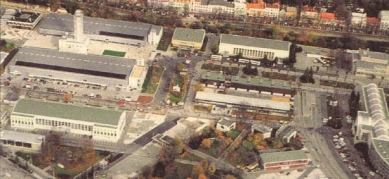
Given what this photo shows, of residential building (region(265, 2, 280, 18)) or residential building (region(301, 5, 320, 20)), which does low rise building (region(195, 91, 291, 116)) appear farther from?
residential building (region(301, 5, 320, 20))

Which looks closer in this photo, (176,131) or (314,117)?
(176,131)

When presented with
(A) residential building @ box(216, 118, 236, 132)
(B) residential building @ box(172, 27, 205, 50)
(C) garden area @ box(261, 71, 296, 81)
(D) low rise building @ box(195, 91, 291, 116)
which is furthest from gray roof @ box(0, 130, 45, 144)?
(C) garden area @ box(261, 71, 296, 81)

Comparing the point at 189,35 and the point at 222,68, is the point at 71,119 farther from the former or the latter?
the point at 189,35

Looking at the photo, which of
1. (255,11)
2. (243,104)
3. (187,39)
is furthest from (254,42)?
(243,104)

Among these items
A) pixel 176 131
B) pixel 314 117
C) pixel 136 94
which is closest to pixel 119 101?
pixel 136 94

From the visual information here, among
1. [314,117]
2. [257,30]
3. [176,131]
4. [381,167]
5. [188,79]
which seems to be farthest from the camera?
[257,30]

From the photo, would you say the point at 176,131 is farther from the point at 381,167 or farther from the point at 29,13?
the point at 29,13

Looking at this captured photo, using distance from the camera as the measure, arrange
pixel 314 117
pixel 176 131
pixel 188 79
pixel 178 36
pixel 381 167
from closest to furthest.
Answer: pixel 381 167 < pixel 176 131 < pixel 314 117 < pixel 188 79 < pixel 178 36
